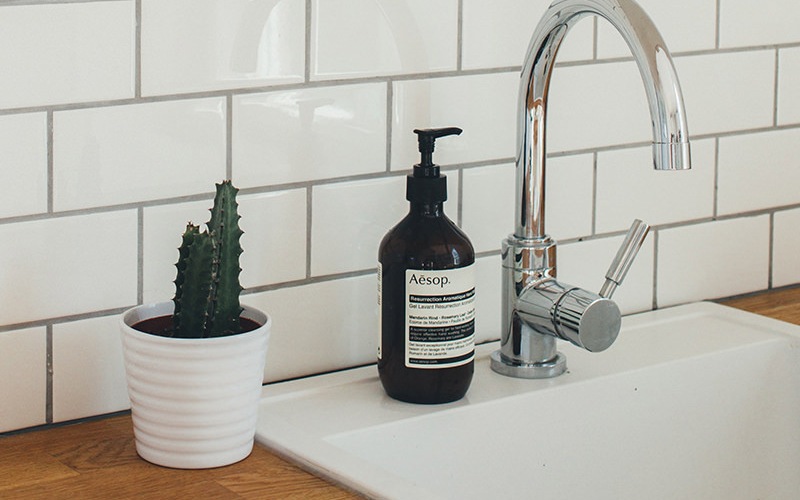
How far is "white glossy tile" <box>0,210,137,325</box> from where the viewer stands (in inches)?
33.5

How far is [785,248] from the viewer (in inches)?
52.9

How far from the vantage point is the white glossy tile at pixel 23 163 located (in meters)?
0.83

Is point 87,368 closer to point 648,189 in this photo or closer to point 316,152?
point 316,152

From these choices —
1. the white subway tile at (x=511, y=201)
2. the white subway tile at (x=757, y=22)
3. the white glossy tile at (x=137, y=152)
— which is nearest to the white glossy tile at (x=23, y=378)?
the white glossy tile at (x=137, y=152)

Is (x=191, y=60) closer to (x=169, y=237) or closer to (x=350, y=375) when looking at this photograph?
(x=169, y=237)

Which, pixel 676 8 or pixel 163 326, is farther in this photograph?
pixel 676 8

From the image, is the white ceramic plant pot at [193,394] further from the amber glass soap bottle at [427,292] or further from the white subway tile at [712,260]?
the white subway tile at [712,260]

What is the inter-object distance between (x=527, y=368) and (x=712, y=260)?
0.35 m

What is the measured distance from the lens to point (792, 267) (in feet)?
4.46

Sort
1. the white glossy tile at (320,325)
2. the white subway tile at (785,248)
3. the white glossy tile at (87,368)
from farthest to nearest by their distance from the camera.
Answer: the white subway tile at (785,248)
the white glossy tile at (320,325)
the white glossy tile at (87,368)

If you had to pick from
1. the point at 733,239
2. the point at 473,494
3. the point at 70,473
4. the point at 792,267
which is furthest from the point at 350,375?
the point at 792,267

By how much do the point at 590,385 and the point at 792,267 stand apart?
1.48 feet

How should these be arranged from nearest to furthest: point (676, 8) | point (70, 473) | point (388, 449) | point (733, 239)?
point (70, 473) < point (388, 449) < point (676, 8) < point (733, 239)

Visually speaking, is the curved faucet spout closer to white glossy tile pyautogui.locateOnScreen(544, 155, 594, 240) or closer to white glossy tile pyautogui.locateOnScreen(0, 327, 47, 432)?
white glossy tile pyautogui.locateOnScreen(544, 155, 594, 240)
